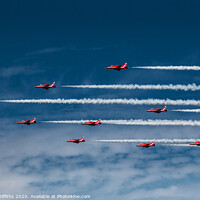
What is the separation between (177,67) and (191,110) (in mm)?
25729

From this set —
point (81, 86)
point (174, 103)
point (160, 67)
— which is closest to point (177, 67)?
point (160, 67)

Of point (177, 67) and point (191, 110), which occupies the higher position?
point (177, 67)

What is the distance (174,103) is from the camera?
19775 cm

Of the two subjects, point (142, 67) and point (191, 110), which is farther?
point (191, 110)

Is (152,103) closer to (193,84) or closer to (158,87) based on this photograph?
(158,87)

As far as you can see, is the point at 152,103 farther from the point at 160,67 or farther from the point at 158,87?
the point at 160,67

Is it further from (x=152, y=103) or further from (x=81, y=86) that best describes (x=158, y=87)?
(x=81, y=86)

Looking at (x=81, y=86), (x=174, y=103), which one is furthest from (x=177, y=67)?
(x=81, y=86)

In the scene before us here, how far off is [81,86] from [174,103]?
4785 centimetres

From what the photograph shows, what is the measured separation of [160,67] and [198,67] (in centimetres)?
1768

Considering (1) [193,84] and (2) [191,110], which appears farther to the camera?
(2) [191,110]

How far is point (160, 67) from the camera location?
18562 cm

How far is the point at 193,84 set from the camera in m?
186

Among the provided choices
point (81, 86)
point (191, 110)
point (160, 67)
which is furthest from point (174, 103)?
point (81, 86)
